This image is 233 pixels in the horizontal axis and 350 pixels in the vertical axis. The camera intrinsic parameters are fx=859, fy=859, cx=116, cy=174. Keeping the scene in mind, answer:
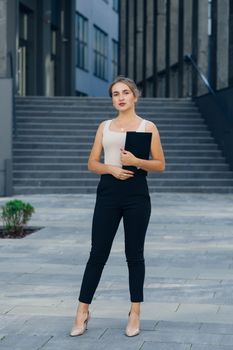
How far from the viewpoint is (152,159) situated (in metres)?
6.20

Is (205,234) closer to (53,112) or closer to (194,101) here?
(53,112)

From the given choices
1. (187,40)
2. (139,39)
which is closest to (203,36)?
(187,40)

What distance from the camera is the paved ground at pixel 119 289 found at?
623 centimetres

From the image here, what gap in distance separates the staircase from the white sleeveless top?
1526 centimetres

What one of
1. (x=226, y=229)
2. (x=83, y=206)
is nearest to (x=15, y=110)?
(x=83, y=206)

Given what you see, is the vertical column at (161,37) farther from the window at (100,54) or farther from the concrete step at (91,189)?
the concrete step at (91,189)

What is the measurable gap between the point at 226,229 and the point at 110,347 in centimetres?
800

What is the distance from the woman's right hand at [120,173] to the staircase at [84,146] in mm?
15373

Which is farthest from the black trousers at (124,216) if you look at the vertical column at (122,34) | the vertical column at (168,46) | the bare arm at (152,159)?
the vertical column at (122,34)

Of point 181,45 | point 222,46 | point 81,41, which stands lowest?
point 222,46

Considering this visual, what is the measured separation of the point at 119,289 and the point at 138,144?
2.64 metres

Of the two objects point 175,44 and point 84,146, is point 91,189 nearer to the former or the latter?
point 84,146

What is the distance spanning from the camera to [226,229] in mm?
13758

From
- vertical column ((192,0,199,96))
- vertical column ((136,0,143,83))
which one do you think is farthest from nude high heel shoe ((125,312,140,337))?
vertical column ((136,0,143,83))
